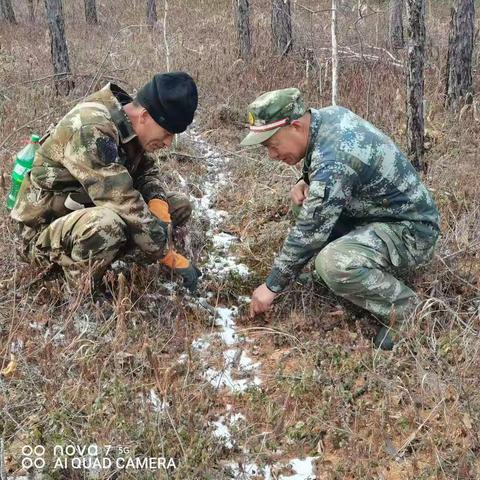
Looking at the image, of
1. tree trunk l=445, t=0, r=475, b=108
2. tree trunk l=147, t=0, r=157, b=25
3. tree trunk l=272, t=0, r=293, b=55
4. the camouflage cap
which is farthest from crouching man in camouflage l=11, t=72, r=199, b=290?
tree trunk l=147, t=0, r=157, b=25

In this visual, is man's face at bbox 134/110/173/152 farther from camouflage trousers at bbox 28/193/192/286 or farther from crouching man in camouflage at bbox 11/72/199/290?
camouflage trousers at bbox 28/193/192/286

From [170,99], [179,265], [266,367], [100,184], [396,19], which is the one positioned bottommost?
[266,367]

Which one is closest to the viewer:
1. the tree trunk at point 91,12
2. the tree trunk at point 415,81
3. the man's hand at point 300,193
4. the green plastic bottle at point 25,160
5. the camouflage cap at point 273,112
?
the camouflage cap at point 273,112

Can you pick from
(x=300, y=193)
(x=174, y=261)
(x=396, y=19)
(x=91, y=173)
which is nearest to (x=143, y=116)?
(x=91, y=173)

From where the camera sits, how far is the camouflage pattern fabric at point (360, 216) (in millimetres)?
2797

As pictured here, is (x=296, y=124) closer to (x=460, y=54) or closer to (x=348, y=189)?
(x=348, y=189)

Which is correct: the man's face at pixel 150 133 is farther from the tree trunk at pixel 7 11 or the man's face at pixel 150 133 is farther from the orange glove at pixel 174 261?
the tree trunk at pixel 7 11

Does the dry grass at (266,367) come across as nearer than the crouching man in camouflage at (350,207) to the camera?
Yes

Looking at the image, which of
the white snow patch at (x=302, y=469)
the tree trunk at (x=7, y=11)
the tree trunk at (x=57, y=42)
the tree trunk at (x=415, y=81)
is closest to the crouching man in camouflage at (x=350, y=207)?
the white snow patch at (x=302, y=469)

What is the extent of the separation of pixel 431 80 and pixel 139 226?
498 cm

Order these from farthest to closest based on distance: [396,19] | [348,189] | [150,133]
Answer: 1. [396,19]
2. [150,133]
3. [348,189]

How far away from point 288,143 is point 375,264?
83 centimetres

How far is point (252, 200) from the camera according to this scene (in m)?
4.44

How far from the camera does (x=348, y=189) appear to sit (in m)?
2.83
